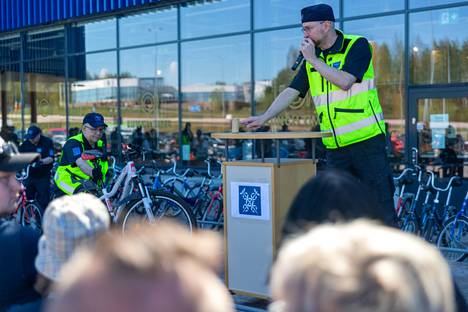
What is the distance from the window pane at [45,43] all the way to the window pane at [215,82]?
4.10 metres

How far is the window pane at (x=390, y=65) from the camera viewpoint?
10.6 metres

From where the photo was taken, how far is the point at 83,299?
1.02 meters

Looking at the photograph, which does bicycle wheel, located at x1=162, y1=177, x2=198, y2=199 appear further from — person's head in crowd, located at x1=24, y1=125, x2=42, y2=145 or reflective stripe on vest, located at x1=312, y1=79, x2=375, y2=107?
reflective stripe on vest, located at x1=312, y1=79, x2=375, y2=107

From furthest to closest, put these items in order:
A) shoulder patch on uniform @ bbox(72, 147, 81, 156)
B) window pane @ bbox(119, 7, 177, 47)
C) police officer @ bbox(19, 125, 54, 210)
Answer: window pane @ bbox(119, 7, 177, 47), police officer @ bbox(19, 125, 54, 210), shoulder patch on uniform @ bbox(72, 147, 81, 156)

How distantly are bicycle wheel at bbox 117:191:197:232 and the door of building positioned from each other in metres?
5.24

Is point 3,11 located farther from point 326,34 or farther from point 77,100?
point 326,34

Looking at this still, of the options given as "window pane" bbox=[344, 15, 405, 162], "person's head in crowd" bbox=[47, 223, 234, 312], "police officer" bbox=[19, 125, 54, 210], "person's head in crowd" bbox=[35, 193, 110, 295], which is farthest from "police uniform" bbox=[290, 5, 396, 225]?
"window pane" bbox=[344, 15, 405, 162]

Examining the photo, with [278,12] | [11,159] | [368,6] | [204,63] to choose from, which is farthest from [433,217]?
[204,63]

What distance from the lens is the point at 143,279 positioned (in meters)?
1.01

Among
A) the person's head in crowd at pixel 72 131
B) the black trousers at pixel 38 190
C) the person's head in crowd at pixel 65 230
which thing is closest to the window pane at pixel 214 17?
the person's head in crowd at pixel 72 131

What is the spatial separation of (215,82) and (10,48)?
6911 mm

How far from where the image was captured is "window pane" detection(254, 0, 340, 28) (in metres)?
11.9

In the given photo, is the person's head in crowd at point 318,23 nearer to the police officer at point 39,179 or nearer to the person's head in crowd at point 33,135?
the police officer at point 39,179

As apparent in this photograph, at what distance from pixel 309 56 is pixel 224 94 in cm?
961
